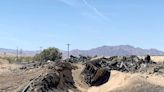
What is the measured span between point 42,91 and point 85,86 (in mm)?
12101

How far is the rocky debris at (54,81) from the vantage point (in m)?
44.2

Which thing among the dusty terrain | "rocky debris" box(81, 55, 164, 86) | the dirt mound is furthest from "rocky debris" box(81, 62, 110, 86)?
the dirt mound

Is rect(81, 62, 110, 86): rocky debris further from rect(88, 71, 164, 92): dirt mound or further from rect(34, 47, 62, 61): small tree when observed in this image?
rect(34, 47, 62, 61): small tree

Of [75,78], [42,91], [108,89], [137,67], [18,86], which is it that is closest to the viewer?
[42,91]

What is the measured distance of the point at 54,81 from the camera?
47.9 metres

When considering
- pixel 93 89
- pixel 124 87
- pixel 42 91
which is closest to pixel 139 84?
pixel 124 87

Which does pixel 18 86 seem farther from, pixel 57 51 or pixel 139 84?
pixel 57 51

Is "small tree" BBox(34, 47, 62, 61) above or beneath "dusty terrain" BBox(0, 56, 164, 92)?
above

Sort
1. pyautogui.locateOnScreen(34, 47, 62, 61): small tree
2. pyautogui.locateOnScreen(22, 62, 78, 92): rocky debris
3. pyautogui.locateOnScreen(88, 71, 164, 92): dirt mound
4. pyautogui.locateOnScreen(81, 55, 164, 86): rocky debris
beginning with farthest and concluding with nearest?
pyautogui.locateOnScreen(34, 47, 62, 61): small tree → pyautogui.locateOnScreen(81, 55, 164, 86): rocky debris → pyautogui.locateOnScreen(88, 71, 164, 92): dirt mound → pyautogui.locateOnScreen(22, 62, 78, 92): rocky debris

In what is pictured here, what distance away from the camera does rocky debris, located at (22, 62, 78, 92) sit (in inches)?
1738

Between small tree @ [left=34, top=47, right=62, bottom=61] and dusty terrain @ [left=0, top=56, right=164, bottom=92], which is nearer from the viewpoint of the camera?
dusty terrain @ [left=0, top=56, right=164, bottom=92]

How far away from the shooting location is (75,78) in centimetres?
5681

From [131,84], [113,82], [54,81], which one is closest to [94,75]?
[113,82]

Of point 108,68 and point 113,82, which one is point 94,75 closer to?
point 113,82
